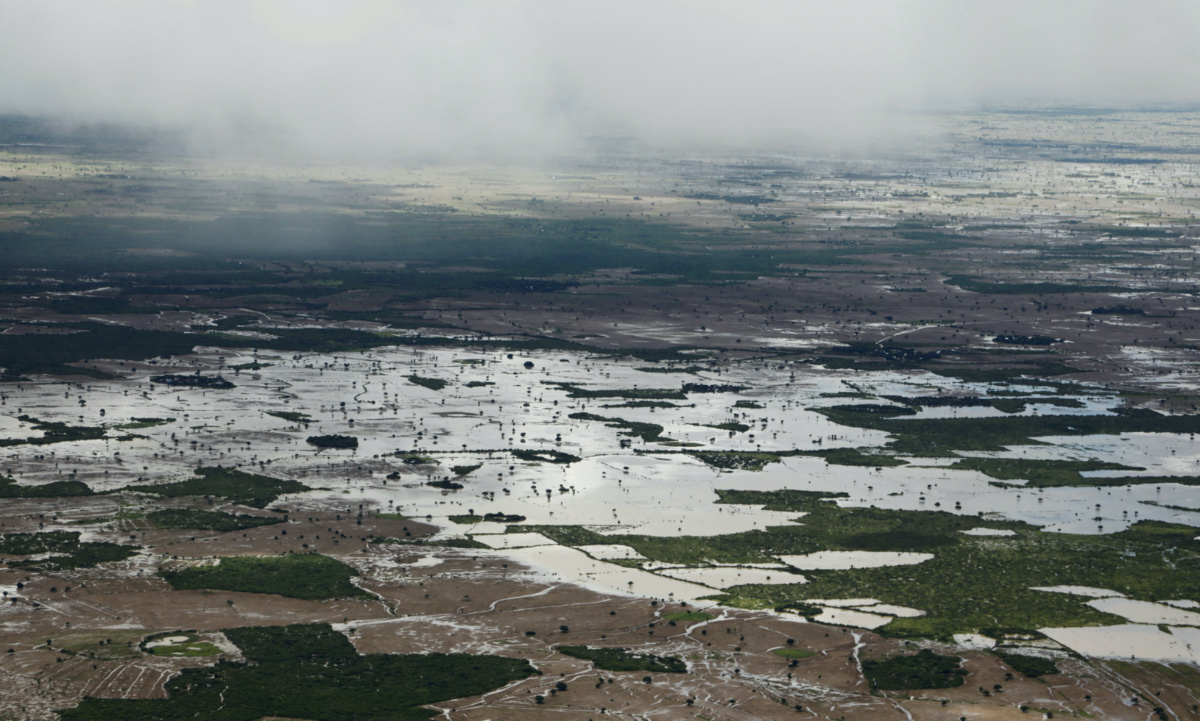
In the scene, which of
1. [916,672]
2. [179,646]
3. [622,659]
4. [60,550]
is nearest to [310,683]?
[179,646]

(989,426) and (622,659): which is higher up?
(989,426)

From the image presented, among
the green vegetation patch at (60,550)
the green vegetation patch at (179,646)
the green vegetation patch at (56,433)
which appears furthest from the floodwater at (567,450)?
the green vegetation patch at (179,646)

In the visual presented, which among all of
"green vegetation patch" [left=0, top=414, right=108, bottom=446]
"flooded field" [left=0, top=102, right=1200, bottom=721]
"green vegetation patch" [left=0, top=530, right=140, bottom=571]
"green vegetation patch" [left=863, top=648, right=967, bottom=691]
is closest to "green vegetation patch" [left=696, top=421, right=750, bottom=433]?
"flooded field" [left=0, top=102, right=1200, bottom=721]

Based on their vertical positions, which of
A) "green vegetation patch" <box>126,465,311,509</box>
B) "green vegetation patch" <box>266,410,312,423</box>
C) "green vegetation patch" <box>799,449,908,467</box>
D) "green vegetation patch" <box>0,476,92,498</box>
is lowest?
"green vegetation patch" <box>0,476,92,498</box>

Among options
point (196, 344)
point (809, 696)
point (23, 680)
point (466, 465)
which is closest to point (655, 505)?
point (466, 465)

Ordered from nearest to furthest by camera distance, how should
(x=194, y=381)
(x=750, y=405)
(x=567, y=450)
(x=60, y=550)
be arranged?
(x=60, y=550)
(x=567, y=450)
(x=750, y=405)
(x=194, y=381)

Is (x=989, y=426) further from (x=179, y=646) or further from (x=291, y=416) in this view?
(x=179, y=646)

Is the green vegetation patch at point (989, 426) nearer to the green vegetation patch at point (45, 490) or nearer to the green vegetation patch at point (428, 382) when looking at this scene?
the green vegetation patch at point (428, 382)

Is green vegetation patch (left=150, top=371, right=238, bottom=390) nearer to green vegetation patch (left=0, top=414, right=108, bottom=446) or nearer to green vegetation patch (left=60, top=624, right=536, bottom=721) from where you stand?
green vegetation patch (left=0, top=414, right=108, bottom=446)
